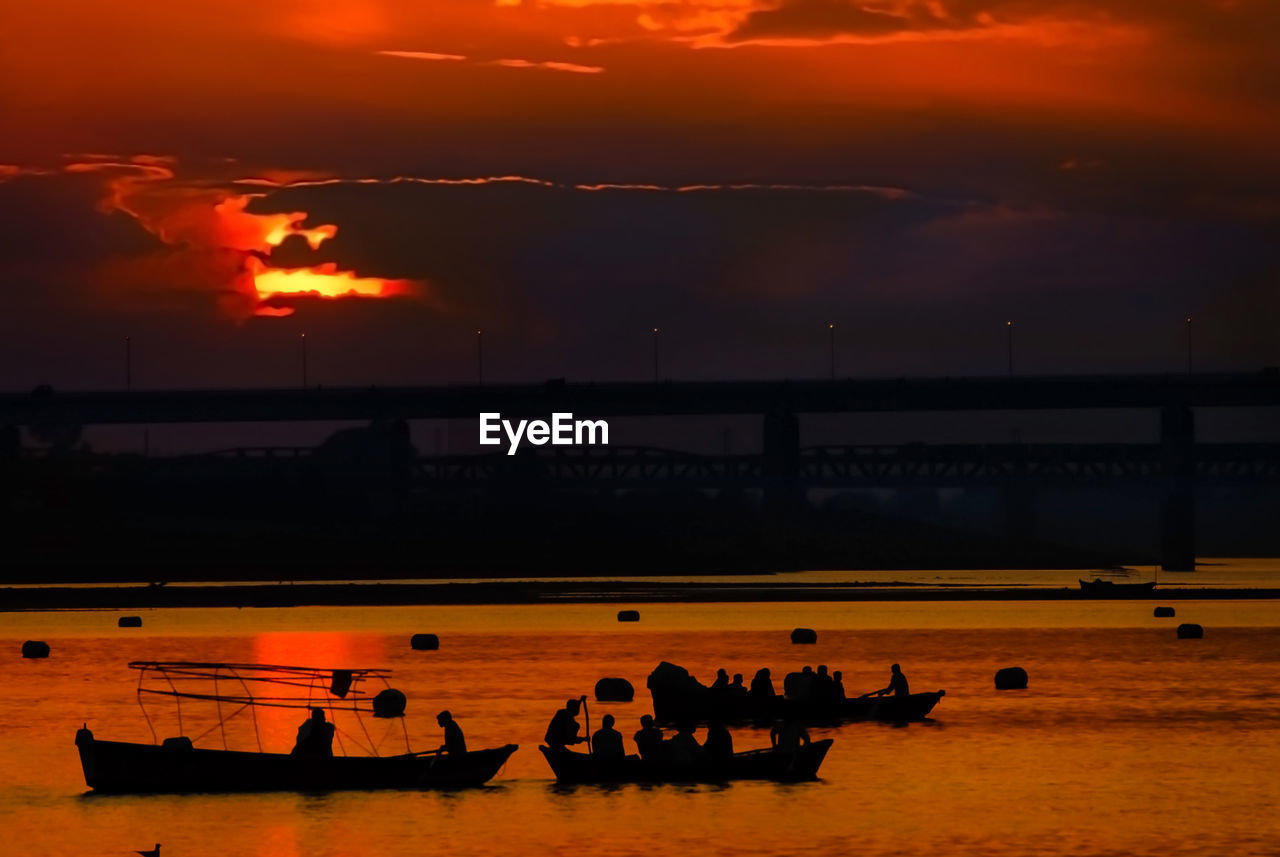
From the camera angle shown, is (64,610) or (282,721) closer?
(282,721)

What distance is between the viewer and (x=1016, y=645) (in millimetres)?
127188

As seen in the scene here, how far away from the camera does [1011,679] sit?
9375 cm

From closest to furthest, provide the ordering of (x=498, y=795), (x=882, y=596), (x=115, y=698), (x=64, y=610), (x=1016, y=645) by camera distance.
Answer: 1. (x=498, y=795)
2. (x=115, y=698)
3. (x=1016, y=645)
4. (x=64, y=610)
5. (x=882, y=596)

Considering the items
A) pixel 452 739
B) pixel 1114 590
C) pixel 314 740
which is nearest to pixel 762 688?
pixel 452 739

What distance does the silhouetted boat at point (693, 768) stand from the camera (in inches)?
2320

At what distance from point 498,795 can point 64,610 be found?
121 meters

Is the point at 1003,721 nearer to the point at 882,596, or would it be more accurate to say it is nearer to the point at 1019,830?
the point at 1019,830

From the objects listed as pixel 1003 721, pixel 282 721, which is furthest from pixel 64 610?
pixel 1003 721

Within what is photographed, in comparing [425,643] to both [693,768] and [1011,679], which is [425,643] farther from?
[693,768]

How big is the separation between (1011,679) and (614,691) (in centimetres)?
1920

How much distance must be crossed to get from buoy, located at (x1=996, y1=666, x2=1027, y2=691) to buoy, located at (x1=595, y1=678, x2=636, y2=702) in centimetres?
1760

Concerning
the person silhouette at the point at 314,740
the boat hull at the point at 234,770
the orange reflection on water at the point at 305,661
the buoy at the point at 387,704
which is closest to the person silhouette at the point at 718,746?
the boat hull at the point at 234,770

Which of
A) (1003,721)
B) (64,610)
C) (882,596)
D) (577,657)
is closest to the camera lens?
(1003,721)

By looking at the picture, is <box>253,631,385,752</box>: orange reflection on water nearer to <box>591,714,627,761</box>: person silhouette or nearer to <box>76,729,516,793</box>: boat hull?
<box>76,729,516,793</box>: boat hull
